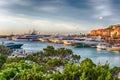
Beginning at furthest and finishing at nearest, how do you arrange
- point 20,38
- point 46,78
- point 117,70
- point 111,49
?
point 20,38, point 111,49, point 117,70, point 46,78

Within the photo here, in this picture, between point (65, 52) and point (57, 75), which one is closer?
point (57, 75)

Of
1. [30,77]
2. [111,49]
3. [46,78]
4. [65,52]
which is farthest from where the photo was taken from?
[111,49]

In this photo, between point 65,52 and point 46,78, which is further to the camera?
point 65,52

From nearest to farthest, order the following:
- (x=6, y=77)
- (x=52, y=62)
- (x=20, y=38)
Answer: (x=6, y=77), (x=52, y=62), (x=20, y=38)

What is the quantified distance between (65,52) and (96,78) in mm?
27680

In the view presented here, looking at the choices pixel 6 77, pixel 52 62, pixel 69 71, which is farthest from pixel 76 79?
pixel 52 62

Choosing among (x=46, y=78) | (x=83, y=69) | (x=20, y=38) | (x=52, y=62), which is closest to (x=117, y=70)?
(x=52, y=62)

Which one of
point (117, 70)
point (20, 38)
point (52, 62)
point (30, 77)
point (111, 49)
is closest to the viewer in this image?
point (30, 77)

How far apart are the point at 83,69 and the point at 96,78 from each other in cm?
107

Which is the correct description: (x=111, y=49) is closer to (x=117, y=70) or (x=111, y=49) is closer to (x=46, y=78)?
(x=117, y=70)

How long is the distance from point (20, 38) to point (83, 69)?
14978 cm

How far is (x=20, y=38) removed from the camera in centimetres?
16762

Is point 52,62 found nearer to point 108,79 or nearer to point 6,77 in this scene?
point 6,77

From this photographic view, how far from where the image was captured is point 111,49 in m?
91.3
